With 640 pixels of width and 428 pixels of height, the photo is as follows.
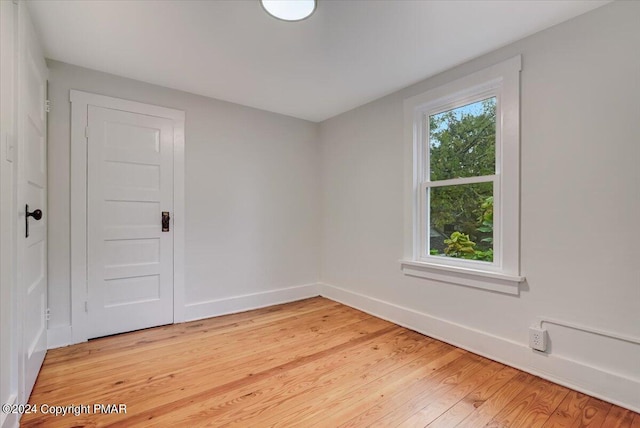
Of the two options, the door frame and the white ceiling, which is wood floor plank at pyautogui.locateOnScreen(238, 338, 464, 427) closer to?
the door frame

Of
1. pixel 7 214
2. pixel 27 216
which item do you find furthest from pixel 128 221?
pixel 7 214

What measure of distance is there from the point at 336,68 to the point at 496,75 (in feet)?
3.92

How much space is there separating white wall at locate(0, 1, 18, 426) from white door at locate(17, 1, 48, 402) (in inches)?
3.7

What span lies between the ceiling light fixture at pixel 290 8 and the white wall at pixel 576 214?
53.0 inches

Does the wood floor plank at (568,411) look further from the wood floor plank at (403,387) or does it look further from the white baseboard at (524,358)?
the wood floor plank at (403,387)

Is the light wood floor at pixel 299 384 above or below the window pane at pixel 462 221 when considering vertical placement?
below

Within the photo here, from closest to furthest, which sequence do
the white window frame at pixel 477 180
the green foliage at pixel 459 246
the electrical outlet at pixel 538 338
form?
the electrical outlet at pixel 538 338 → the white window frame at pixel 477 180 → the green foliage at pixel 459 246

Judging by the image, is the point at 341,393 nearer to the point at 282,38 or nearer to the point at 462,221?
the point at 462,221

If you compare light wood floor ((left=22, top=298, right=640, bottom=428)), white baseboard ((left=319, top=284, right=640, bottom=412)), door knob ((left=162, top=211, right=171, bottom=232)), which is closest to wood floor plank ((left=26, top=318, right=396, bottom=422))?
light wood floor ((left=22, top=298, right=640, bottom=428))

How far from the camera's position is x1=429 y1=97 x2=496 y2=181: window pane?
228 cm

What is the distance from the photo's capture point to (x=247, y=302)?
3.29m

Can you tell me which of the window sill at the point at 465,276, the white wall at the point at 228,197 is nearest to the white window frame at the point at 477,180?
the window sill at the point at 465,276

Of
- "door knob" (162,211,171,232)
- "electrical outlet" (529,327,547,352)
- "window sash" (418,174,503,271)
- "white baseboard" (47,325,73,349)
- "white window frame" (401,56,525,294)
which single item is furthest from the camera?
"door knob" (162,211,171,232)

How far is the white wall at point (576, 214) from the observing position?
5.33 ft
